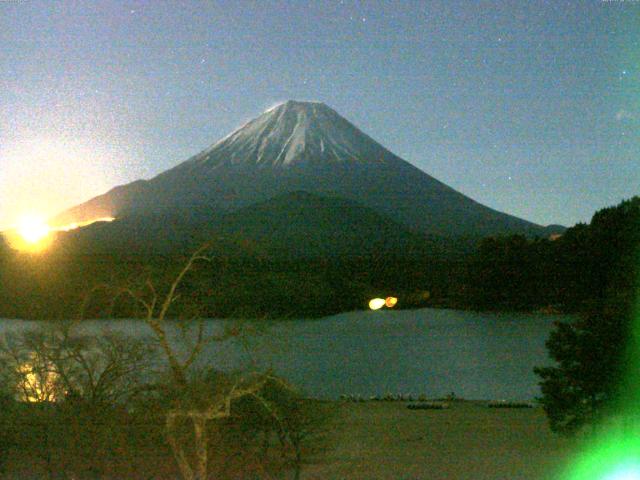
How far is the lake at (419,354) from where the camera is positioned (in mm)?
20562

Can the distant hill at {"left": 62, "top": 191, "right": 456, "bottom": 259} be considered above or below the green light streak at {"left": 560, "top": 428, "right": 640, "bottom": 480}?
above

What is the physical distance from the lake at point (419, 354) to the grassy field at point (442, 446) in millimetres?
2432

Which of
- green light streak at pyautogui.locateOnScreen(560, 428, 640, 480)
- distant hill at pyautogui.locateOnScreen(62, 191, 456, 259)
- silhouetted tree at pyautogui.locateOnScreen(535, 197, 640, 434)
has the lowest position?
green light streak at pyautogui.locateOnScreen(560, 428, 640, 480)

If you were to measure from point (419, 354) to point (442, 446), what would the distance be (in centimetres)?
1765

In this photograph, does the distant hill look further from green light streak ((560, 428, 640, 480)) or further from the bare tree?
the bare tree

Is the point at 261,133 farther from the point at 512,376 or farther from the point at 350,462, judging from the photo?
the point at 350,462

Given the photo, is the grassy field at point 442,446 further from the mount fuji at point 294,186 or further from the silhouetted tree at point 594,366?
the mount fuji at point 294,186

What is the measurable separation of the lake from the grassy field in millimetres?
2432

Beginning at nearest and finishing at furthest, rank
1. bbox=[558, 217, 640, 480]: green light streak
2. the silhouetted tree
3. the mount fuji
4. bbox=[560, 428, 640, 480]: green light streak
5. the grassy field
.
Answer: bbox=[560, 428, 640, 480]: green light streak → bbox=[558, 217, 640, 480]: green light streak → the grassy field → the silhouetted tree → the mount fuji

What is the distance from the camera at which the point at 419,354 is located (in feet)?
92.1

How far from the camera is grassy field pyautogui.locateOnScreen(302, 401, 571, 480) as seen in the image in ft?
28.5

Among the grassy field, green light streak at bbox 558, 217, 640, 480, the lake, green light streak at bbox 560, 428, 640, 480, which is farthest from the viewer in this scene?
the lake

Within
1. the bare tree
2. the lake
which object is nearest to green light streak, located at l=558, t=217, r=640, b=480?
the bare tree

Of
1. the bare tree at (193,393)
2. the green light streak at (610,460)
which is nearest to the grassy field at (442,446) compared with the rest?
the green light streak at (610,460)
